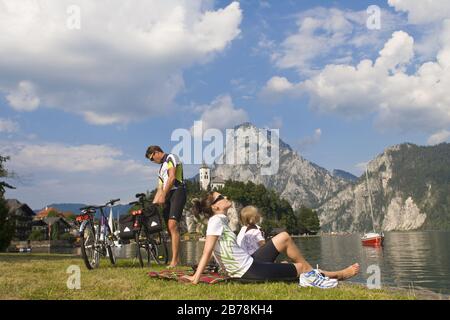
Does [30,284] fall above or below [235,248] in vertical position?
below

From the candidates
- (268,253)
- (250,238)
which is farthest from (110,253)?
(268,253)

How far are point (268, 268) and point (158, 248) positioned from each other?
6750 mm

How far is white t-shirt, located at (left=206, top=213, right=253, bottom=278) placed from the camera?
8.46m

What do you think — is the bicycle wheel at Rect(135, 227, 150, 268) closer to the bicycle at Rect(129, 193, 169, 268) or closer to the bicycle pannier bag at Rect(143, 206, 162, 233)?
the bicycle at Rect(129, 193, 169, 268)

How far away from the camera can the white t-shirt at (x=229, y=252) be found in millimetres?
8461

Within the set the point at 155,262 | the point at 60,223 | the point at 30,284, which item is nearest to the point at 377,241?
the point at 155,262

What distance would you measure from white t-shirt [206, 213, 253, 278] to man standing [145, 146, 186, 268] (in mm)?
3596

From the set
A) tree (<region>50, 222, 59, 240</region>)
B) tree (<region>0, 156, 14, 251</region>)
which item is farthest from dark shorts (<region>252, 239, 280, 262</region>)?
tree (<region>50, 222, 59, 240</region>)

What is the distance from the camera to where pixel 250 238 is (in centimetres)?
1005
